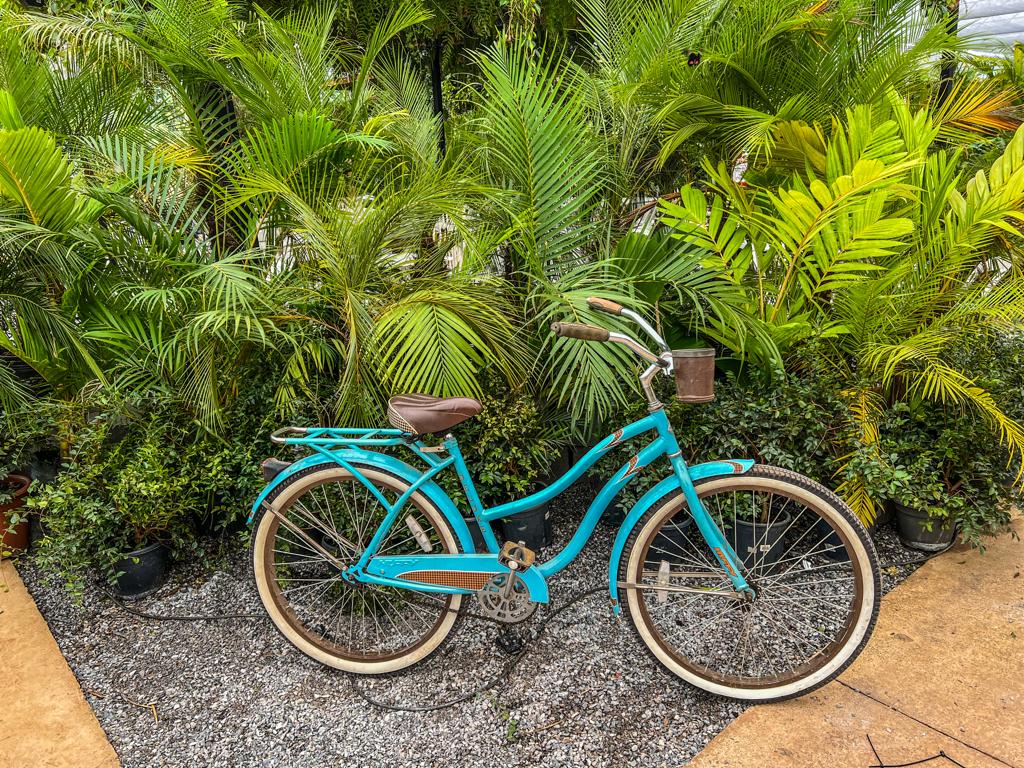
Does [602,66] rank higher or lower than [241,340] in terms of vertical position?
higher

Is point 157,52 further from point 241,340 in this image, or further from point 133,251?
point 241,340

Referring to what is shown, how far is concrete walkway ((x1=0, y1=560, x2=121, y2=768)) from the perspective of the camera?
199cm

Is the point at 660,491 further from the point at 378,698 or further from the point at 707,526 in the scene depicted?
the point at 378,698

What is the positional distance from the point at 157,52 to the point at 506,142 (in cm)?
167

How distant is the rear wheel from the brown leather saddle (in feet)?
0.78

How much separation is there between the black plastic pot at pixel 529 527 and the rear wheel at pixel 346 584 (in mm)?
417

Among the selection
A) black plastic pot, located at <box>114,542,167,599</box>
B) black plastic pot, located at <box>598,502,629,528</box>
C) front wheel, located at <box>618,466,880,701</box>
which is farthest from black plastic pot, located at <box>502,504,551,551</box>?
black plastic pot, located at <box>114,542,167,599</box>

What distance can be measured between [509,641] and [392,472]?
32.2 inches

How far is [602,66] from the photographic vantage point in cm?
349

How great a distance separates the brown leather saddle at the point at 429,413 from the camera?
1955 millimetres

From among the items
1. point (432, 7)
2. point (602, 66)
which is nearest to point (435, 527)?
point (602, 66)

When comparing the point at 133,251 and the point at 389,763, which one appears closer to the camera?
the point at 389,763

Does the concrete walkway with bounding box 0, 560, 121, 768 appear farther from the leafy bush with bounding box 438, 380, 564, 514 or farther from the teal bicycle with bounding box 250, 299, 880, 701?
the leafy bush with bounding box 438, 380, 564, 514

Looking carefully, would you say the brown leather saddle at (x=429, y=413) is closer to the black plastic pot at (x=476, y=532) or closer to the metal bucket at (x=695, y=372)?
the metal bucket at (x=695, y=372)
